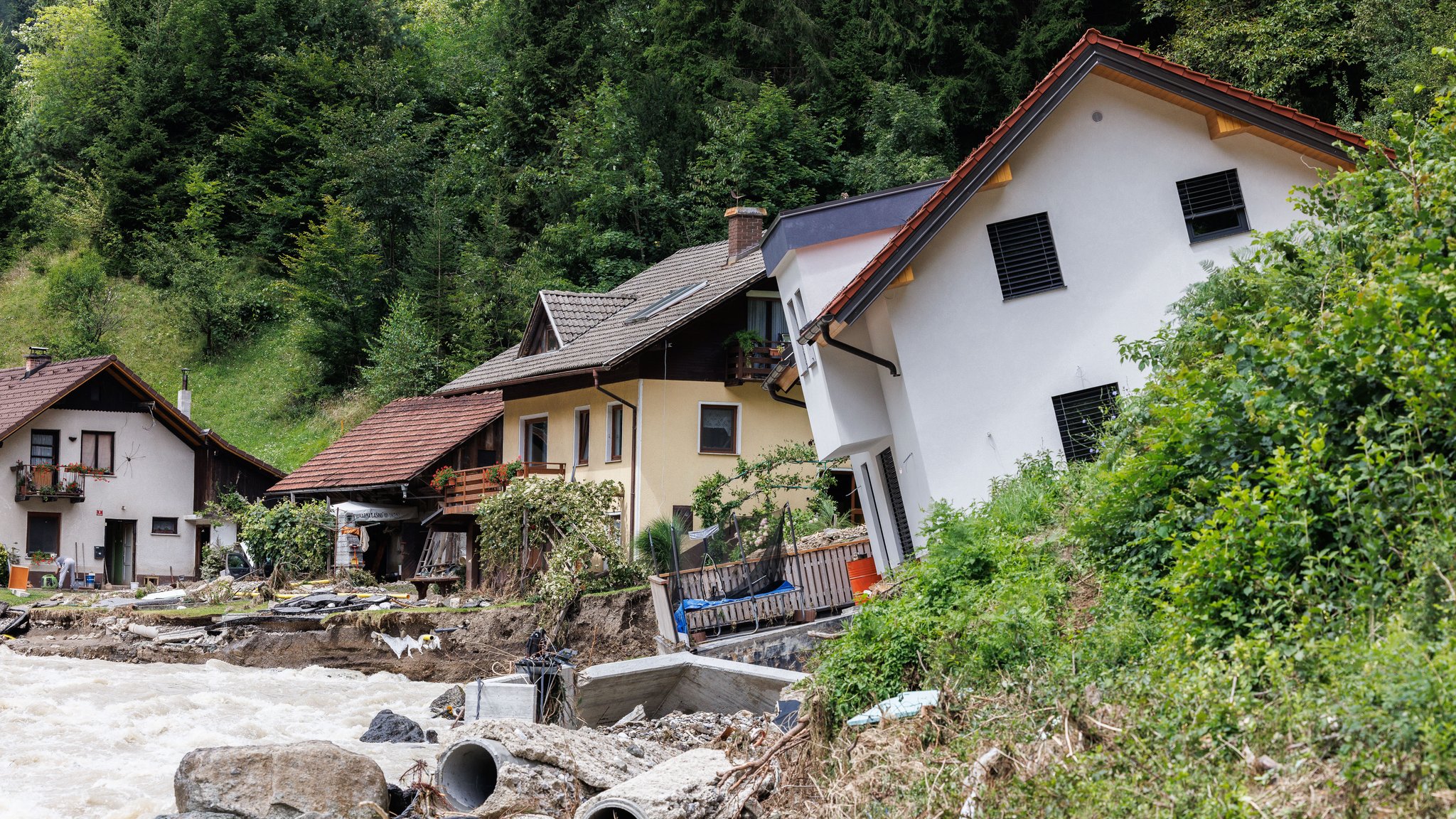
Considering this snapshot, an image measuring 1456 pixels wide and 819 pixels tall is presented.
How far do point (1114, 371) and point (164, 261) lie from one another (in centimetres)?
5301

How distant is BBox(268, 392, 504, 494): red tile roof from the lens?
119ft

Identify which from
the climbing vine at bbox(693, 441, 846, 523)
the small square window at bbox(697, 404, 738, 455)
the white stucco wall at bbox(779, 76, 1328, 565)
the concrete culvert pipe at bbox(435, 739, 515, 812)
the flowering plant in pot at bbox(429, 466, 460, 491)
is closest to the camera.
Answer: the concrete culvert pipe at bbox(435, 739, 515, 812)

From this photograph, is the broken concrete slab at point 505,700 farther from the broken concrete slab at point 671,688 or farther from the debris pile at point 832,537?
the debris pile at point 832,537

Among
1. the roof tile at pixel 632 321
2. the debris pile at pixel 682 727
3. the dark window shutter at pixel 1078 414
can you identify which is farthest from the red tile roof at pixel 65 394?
the dark window shutter at pixel 1078 414

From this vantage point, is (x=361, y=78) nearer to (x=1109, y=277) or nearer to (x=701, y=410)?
(x=701, y=410)

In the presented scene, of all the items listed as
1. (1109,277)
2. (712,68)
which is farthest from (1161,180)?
(712,68)

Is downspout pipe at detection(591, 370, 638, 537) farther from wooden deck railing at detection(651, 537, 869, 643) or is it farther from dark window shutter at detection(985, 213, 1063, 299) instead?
dark window shutter at detection(985, 213, 1063, 299)

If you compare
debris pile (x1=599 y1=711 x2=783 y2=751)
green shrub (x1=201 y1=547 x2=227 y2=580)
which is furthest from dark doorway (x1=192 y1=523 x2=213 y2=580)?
debris pile (x1=599 y1=711 x2=783 y2=751)

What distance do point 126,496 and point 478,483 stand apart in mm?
17695

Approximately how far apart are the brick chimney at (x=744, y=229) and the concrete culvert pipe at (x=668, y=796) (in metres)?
23.0

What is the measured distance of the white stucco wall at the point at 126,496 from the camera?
41.1 meters

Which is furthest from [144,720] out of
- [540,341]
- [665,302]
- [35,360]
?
[35,360]

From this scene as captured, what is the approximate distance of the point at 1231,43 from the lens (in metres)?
31.3

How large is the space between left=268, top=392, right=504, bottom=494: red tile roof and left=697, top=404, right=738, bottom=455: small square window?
27.8 feet
